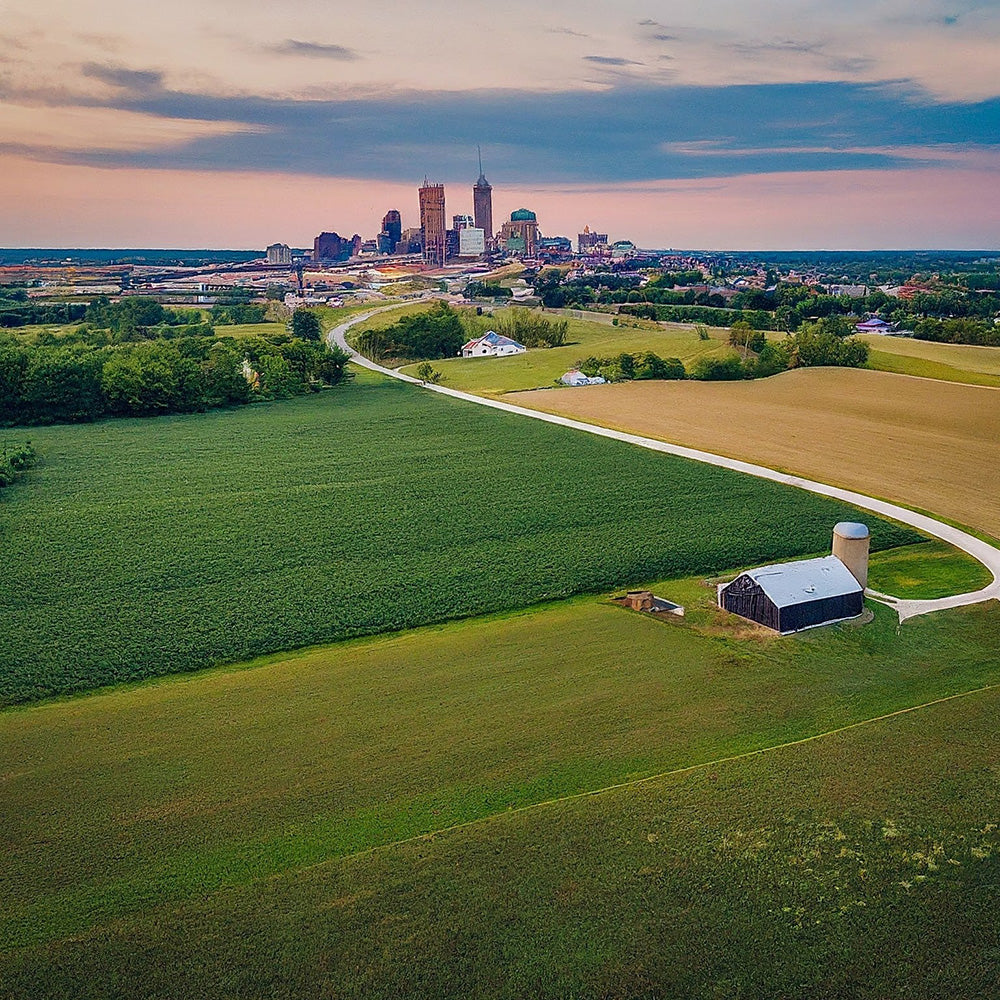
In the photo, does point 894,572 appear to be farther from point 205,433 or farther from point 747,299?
point 747,299

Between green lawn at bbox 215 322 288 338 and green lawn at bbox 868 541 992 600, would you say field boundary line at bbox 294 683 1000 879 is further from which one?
green lawn at bbox 215 322 288 338

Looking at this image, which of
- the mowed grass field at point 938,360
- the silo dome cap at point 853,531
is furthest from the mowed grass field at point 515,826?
the mowed grass field at point 938,360

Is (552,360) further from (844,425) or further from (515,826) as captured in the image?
(515,826)

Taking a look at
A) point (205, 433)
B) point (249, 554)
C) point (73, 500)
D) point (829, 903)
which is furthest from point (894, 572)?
point (205, 433)

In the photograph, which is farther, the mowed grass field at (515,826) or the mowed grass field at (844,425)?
the mowed grass field at (844,425)

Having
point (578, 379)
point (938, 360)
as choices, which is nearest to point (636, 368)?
point (578, 379)

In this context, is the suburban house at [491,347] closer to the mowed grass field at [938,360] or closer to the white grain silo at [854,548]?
the mowed grass field at [938,360]

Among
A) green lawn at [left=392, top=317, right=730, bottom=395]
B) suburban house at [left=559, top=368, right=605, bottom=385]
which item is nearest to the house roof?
green lawn at [left=392, top=317, right=730, bottom=395]
